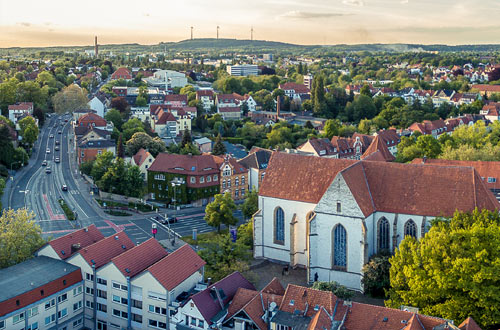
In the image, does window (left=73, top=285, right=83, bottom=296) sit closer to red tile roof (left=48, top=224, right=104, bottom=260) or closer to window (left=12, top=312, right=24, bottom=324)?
red tile roof (left=48, top=224, right=104, bottom=260)

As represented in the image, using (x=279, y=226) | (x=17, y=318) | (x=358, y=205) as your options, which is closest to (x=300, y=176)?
(x=279, y=226)

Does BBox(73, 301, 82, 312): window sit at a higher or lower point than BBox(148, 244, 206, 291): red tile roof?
lower

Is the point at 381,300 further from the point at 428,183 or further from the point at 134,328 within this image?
the point at 134,328

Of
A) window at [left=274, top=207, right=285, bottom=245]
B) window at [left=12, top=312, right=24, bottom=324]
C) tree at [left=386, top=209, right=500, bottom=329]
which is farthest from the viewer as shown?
window at [left=274, top=207, right=285, bottom=245]

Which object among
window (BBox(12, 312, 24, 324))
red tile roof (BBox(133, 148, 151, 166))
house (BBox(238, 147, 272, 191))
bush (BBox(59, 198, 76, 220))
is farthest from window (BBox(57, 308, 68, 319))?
red tile roof (BBox(133, 148, 151, 166))

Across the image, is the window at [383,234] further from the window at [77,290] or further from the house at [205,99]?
the house at [205,99]

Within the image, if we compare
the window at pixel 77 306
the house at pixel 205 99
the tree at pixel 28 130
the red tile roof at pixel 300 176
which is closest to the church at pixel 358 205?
the red tile roof at pixel 300 176

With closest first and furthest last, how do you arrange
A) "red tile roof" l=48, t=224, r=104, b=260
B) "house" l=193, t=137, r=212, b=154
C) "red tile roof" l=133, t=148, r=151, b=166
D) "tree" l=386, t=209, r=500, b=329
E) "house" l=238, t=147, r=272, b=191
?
"tree" l=386, t=209, r=500, b=329 < "red tile roof" l=48, t=224, r=104, b=260 < "house" l=238, t=147, r=272, b=191 < "red tile roof" l=133, t=148, r=151, b=166 < "house" l=193, t=137, r=212, b=154
